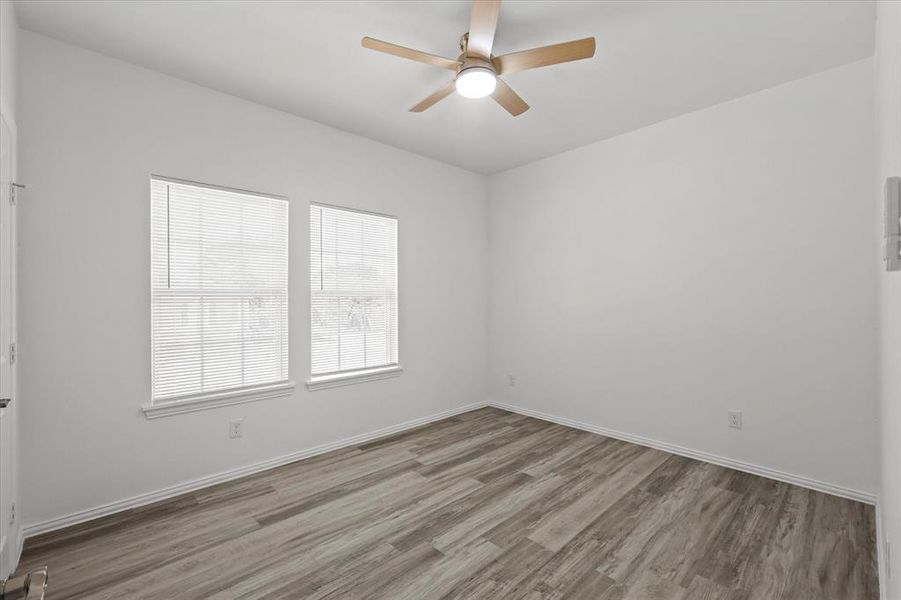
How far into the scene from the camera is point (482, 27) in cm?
203

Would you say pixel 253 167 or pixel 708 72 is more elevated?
pixel 708 72

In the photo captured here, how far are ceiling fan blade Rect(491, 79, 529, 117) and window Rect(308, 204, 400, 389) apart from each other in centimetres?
179

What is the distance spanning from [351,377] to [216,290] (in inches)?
53.4

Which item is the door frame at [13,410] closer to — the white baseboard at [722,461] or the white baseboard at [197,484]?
the white baseboard at [197,484]

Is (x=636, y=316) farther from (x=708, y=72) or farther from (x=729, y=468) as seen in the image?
(x=708, y=72)

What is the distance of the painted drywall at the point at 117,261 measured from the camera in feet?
7.87

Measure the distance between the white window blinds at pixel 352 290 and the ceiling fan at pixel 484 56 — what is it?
1707 millimetres

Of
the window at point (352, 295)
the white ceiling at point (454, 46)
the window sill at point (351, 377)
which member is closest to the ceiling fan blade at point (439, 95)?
the white ceiling at point (454, 46)

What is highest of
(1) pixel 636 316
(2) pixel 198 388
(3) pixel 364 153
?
(3) pixel 364 153

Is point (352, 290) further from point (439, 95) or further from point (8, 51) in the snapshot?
point (8, 51)

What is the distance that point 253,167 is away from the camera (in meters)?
3.23

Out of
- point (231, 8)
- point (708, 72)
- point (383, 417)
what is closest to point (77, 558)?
point (383, 417)

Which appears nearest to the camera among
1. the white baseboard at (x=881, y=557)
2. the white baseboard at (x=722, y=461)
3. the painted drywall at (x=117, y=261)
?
the white baseboard at (x=881, y=557)

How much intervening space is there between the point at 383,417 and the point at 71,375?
7.77 ft
